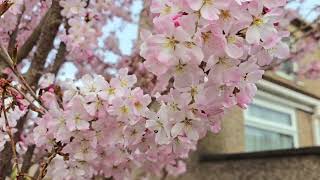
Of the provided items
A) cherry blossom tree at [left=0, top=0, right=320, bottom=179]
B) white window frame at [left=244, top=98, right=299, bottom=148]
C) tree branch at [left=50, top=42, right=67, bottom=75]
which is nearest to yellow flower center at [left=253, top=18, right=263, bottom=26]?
cherry blossom tree at [left=0, top=0, right=320, bottom=179]

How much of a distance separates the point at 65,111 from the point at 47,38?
1.10 meters

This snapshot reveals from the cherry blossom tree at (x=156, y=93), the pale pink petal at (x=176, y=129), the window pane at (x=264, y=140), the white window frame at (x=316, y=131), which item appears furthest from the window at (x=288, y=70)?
the pale pink petal at (x=176, y=129)

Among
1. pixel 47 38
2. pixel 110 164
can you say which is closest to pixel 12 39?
pixel 47 38

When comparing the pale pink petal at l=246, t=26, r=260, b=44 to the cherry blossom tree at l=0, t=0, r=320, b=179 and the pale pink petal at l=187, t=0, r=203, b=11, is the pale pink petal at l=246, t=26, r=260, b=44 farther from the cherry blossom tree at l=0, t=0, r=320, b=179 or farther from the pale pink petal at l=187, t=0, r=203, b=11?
the pale pink petal at l=187, t=0, r=203, b=11

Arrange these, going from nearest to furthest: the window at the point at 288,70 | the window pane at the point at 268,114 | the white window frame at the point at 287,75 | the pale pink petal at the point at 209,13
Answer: the pale pink petal at the point at 209,13
the window pane at the point at 268,114
the white window frame at the point at 287,75
the window at the point at 288,70

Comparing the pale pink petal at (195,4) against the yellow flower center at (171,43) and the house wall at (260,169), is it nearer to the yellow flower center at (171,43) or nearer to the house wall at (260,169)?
the yellow flower center at (171,43)

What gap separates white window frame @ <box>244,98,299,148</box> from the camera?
757 centimetres

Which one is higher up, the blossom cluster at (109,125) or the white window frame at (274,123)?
the white window frame at (274,123)

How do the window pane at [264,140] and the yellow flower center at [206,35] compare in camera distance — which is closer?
the yellow flower center at [206,35]

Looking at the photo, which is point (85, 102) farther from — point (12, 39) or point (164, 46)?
point (12, 39)

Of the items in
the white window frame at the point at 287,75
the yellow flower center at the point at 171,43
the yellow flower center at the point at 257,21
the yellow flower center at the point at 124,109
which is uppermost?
the white window frame at the point at 287,75

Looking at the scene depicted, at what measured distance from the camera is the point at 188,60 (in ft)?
4.66

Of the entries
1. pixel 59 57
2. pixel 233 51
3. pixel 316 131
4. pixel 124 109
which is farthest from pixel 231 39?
pixel 316 131

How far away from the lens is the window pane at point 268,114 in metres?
7.71
